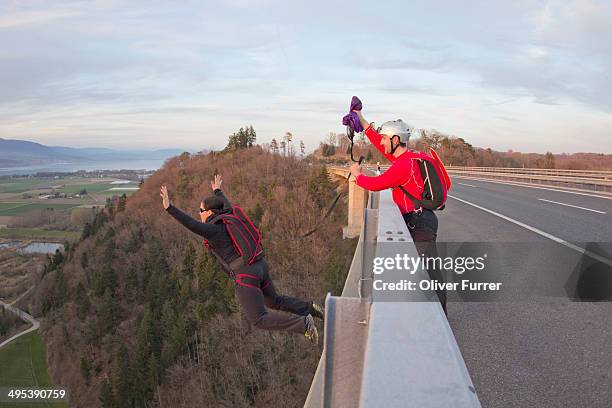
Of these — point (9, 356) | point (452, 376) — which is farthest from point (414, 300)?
point (9, 356)

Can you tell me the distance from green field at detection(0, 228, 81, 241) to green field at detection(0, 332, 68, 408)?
75.6 metres

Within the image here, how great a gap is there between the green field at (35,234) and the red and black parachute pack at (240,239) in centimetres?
16961

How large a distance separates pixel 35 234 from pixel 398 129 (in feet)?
609

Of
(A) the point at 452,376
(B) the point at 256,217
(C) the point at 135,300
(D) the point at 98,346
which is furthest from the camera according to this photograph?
(C) the point at 135,300

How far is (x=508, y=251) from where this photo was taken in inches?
295

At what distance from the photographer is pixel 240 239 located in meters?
4.77

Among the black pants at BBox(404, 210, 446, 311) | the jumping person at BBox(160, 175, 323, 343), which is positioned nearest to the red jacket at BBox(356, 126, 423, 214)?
the black pants at BBox(404, 210, 446, 311)

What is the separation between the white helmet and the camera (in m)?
4.18

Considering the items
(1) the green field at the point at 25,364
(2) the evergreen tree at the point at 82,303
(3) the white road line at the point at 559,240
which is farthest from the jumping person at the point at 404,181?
(2) the evergreen tree at the point at 82,303

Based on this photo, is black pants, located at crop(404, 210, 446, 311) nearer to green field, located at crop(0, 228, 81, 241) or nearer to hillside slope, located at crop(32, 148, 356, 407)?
hillside slope, located at crop(32, 148, 356, 407)

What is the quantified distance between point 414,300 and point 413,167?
82.8 inches

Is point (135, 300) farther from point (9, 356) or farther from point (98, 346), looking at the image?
point (9, 356)

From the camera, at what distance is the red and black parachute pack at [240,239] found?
4766 millimetres

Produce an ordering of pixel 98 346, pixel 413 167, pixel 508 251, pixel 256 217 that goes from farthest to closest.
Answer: pixel 98 346, pixel 256 217, pixel 508 251, pixel 413 167
